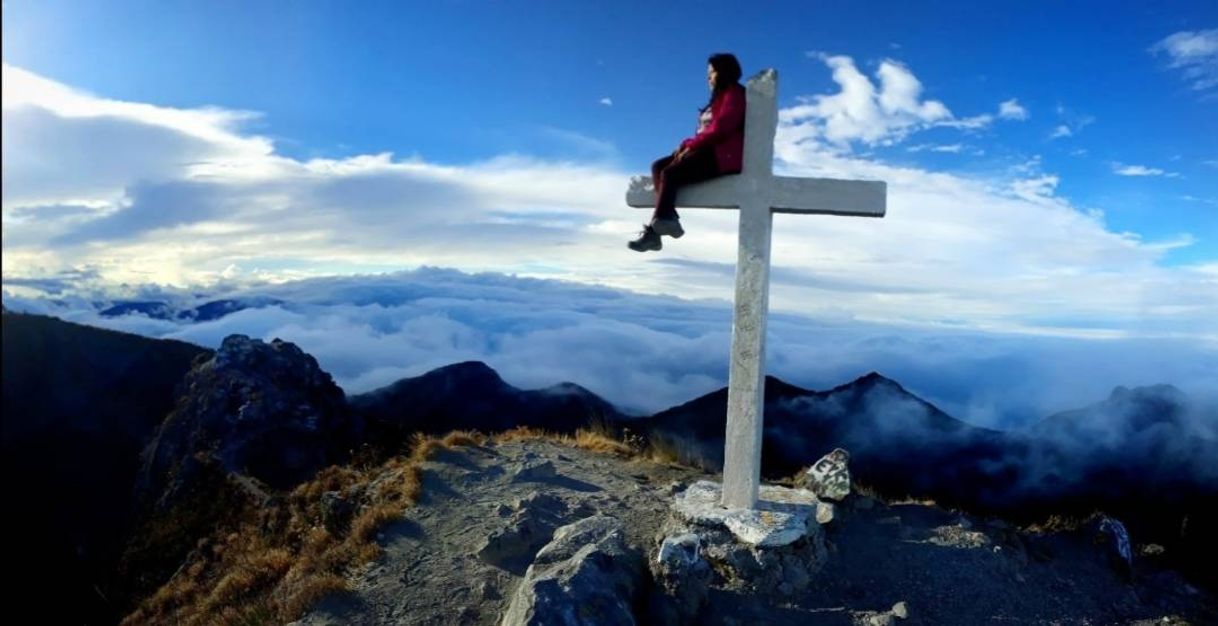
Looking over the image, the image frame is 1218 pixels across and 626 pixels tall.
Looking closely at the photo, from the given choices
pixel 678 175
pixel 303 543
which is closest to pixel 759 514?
pixel 678 175

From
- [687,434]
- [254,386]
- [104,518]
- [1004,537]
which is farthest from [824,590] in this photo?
[104,518]

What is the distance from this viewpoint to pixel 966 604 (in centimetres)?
780

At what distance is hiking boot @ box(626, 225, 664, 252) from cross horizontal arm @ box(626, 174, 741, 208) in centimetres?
30

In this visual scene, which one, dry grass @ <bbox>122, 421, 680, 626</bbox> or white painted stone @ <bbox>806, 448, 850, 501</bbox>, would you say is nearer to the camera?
dry grass @ <bbox>122, 421, 680, 626</bbox>

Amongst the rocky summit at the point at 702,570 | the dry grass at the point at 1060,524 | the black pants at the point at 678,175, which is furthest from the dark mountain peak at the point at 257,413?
the dry grass at the point at 1060,524

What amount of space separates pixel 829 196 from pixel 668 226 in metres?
1.59

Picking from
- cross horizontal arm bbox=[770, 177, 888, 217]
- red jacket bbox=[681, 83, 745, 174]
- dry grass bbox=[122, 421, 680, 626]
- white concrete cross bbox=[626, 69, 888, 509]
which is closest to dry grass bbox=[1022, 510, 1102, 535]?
white concrete cross bbox=[626, 69, 888, 509]

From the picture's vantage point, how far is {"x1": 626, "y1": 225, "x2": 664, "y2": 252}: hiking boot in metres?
7.97

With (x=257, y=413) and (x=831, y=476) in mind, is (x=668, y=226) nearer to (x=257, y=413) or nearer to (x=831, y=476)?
(x=831, y=476)

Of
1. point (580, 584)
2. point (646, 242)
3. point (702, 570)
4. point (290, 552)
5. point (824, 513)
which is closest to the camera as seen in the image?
point (580, 584)

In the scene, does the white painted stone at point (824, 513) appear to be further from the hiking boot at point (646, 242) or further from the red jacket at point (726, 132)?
the red jacket at point (726, 132)

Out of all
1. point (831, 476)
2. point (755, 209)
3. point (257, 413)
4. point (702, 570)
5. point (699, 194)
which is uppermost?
point (699, 194)

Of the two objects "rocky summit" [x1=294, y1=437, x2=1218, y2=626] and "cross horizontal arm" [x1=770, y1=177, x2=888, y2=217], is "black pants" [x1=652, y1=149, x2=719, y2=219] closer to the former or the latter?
"cross horizontal arm" [x1=770, y1=177, x2=888, y2=217]

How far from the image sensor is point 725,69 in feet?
25.0
